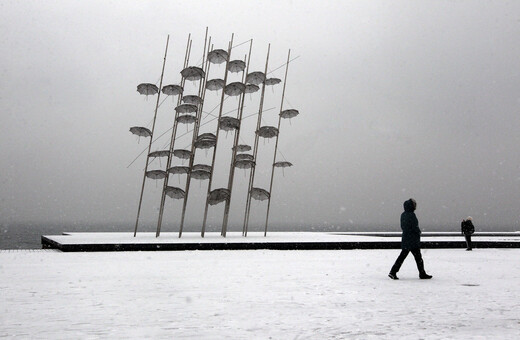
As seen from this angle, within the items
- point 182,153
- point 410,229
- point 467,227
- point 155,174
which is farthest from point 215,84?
point 410,229

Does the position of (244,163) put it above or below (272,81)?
below

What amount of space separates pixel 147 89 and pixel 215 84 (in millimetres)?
3249

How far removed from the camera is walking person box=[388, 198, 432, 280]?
487 inches

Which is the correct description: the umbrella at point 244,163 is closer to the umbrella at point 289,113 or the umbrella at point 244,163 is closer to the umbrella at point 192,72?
the umbrella at point 289,113

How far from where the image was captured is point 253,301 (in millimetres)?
9250

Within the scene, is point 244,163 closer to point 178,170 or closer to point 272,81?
point 178,170

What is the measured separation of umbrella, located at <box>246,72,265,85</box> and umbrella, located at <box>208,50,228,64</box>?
7.10 feet

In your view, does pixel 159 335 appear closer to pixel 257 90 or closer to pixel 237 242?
pixel 237 242

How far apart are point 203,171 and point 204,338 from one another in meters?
21.7

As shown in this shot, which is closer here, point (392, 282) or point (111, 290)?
point (111, 290)

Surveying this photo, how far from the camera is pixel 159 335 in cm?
665

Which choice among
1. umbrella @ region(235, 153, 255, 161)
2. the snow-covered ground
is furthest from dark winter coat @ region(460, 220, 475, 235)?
umbrella @ region(235, 153, 255, 161)

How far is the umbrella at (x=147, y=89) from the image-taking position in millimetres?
28312

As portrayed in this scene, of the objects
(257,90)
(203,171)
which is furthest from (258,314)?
(257,90)
